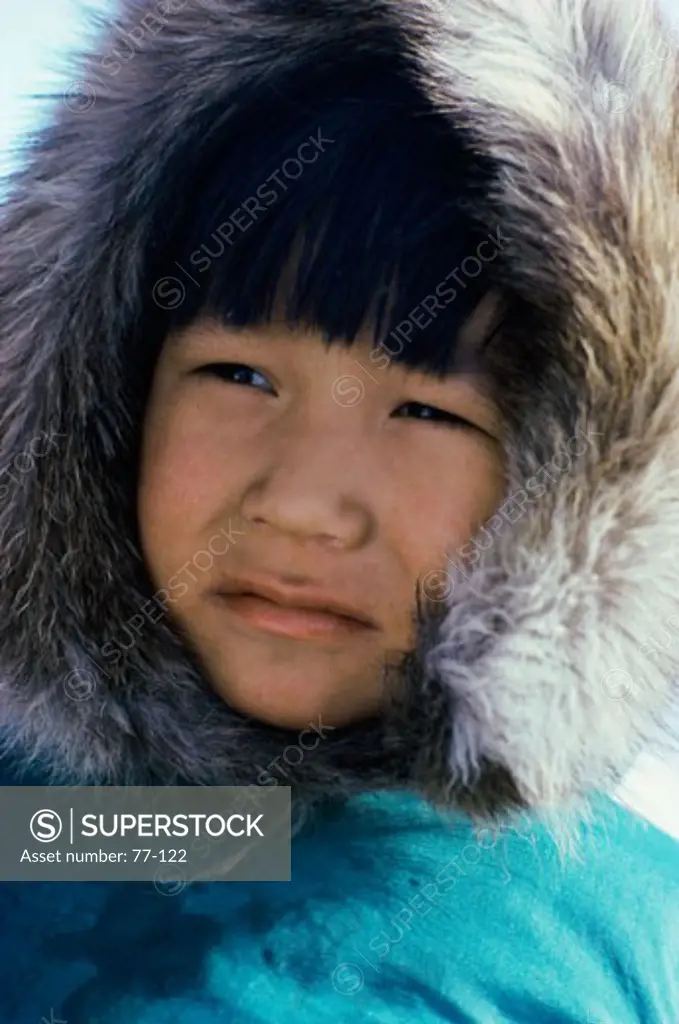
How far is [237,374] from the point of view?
772 millimetres

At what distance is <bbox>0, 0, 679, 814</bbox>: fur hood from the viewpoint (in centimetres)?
69

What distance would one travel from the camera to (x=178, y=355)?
31.4 inches

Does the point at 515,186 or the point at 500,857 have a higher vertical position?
the point at 515,186

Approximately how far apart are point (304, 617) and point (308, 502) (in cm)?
8

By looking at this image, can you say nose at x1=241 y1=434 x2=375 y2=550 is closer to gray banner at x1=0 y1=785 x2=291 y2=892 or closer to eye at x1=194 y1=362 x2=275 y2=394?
eye at x1=194 y1=362 x2=275 y2=394

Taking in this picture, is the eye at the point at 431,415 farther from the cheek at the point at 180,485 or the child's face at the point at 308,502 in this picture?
the cheek at the point at 180,485

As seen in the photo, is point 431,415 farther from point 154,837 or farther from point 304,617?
point 154,837

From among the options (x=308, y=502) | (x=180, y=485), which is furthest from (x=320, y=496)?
(x=180, y=485)

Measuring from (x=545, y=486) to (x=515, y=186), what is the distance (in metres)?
0.18

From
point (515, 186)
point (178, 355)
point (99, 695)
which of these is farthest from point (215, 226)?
point (99, 695)

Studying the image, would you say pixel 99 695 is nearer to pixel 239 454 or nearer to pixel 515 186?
pixel 239 454

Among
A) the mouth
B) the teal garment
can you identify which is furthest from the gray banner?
the mouth

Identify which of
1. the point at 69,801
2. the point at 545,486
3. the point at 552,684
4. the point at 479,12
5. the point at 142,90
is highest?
the point at 479,12

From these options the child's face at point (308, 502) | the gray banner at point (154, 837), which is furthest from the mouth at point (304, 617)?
the gray banner at point (154, 837)
